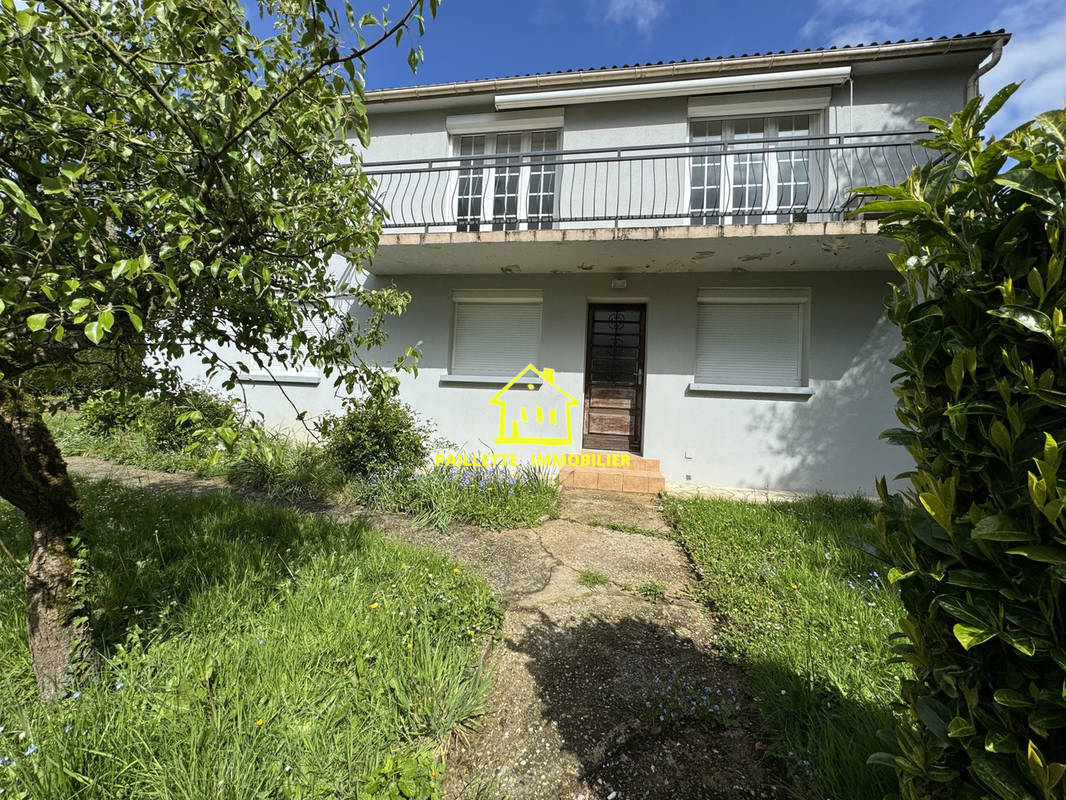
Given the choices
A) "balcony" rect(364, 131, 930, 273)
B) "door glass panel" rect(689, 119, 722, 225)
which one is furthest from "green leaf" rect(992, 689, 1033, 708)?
"door glass panel" rect(689, 119, 722, 225)

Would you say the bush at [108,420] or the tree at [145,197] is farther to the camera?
the bush at [108,420]

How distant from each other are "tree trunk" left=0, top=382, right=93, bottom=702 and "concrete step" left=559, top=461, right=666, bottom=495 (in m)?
4.67

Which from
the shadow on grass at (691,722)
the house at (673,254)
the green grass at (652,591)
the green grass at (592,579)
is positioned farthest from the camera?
the house at (673,254)

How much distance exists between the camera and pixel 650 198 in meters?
6.18

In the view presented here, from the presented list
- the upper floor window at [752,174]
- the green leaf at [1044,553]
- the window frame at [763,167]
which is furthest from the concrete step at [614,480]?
the green leaf at [1044,553]

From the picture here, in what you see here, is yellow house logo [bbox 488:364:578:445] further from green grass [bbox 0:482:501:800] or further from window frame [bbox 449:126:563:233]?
green grass [bbox 0:482:501:800]

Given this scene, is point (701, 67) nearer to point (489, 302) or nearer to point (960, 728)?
point (489, 302)

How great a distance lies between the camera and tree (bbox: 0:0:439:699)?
1.03 m

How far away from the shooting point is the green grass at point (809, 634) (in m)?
1.50

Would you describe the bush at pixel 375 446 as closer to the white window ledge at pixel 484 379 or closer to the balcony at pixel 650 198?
the white window ledge at pixel 484 379

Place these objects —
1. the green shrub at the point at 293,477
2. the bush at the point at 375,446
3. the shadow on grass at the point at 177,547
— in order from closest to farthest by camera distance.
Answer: the shadow on grass at the point at 177,547 < the green shrub at the point at 293,477 < the bush at the point at 375,446

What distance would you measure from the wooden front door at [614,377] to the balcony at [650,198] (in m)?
0.88

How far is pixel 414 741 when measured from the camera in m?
1.62

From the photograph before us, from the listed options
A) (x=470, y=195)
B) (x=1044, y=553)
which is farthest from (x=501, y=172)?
(x=1044, y=553)
